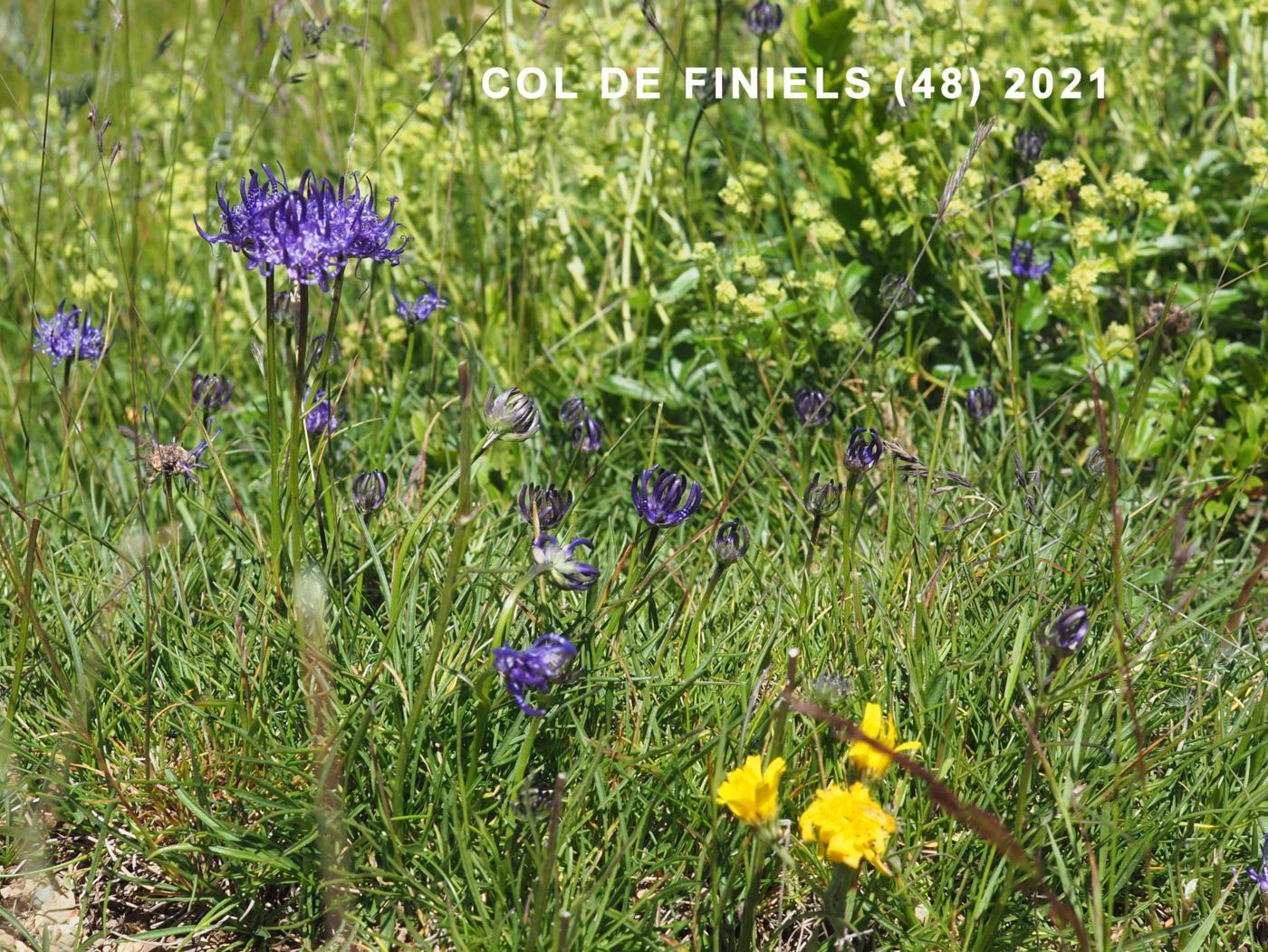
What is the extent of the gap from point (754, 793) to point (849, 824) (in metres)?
0.10

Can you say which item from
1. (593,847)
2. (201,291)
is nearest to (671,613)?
(593,847)

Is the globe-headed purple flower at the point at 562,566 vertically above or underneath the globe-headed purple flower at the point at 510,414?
underneath

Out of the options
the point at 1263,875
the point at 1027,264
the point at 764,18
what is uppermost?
the point at 764,18

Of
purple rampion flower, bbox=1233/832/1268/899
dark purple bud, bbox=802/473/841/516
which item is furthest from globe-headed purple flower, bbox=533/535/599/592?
purple rampion flower, bbox=1233/832/1268/899

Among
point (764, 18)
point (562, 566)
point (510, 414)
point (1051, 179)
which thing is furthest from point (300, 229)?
point (1051, 179)

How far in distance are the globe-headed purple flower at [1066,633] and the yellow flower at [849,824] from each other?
292 mm

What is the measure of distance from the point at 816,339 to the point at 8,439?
70.3 inches

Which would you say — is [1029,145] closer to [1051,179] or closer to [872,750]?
[1051,179]

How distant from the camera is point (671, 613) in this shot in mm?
1938

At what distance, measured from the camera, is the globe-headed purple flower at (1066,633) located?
141 centimetres

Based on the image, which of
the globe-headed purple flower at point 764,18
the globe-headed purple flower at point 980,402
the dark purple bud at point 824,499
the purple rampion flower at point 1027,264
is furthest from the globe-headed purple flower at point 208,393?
the purple rampion flower at point 1027,264

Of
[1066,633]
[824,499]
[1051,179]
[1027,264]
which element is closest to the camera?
[1066,633]

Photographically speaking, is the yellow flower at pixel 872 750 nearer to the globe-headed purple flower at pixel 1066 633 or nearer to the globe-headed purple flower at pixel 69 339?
the globe-headed purple flower at pixel 1066 633

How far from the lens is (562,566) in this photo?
1441mm
